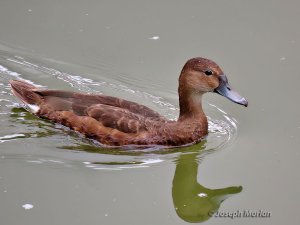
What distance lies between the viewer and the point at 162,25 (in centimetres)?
985

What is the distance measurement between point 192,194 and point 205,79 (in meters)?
1.42

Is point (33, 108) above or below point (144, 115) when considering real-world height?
below

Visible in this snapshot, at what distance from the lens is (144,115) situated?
7.59 metres

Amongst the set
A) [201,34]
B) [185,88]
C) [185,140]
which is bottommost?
[185,140]

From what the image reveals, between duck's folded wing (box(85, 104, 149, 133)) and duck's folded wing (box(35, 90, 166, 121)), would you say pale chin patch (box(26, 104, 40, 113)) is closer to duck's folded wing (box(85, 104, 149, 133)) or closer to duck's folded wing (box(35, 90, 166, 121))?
duck's folded wing (box(35, 90, 166, 121))

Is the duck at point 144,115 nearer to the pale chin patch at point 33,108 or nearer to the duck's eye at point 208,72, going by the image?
the duck's eye at point 208,72

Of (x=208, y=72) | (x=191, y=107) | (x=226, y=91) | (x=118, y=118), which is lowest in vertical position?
(x=118, y=118)

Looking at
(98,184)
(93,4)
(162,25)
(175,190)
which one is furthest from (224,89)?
(93,4)

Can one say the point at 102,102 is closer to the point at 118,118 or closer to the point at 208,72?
the point at 118,118

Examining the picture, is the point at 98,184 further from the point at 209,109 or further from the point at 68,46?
the point at 68,46

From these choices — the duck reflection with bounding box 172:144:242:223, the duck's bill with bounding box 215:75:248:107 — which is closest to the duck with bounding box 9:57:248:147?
the duck's bill with bounding box 215:75:248:107

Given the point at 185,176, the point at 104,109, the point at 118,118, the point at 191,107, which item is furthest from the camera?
the point at 191,107

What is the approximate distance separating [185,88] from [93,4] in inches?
126

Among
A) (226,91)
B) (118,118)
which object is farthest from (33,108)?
(226,91)
